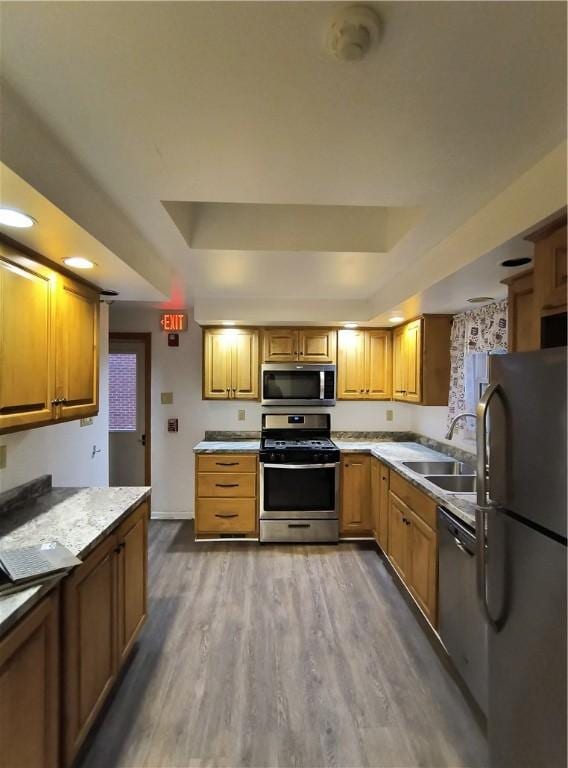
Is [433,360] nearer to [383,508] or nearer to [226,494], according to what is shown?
[383,508]

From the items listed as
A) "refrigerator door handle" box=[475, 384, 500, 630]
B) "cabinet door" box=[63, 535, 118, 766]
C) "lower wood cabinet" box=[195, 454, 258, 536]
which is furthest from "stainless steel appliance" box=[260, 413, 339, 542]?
"refrigerator door handle" box=[475, 384, 500, 630]

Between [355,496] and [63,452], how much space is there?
2491 millimetres

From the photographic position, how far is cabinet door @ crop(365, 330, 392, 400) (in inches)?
152

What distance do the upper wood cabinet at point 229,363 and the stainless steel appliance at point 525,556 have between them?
106 inches

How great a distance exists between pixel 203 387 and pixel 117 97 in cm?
294

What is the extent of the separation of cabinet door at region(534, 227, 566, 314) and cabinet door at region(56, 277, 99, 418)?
212 cm

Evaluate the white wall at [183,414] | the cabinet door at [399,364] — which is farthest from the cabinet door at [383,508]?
the white wall at [183,414]

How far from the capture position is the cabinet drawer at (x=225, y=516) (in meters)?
3.45

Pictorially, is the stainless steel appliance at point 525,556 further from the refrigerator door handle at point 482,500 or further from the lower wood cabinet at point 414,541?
the lower wood cabinet at point 414,541

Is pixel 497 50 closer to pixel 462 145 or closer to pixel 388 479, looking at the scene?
pixel 462 145

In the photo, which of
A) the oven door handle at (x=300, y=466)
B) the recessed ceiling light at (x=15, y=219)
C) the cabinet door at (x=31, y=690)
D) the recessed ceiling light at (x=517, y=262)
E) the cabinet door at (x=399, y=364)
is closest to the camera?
the cabinet door at (x=31, y=690)

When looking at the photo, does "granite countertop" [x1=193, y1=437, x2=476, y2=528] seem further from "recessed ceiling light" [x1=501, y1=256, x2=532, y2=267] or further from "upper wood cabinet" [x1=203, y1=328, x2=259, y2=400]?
"recessed ceiling light" [x1=501, y1=256, x2=532, y2=267]

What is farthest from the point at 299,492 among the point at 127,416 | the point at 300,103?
the point at 300,103

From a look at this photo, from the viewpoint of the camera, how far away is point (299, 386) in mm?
3760
